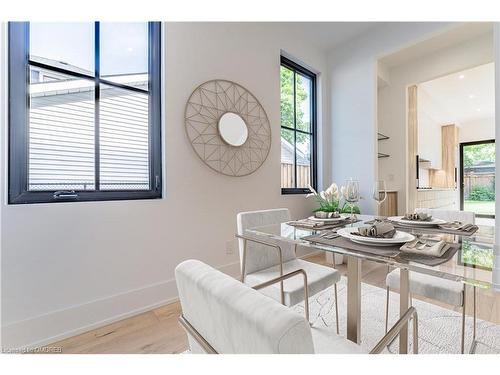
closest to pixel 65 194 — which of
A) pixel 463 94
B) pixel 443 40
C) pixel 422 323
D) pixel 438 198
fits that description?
pixel 422 323

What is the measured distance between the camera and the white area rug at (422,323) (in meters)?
1.45

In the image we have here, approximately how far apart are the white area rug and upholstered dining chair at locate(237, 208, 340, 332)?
0.97 ft

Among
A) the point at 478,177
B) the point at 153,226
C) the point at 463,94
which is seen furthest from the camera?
the point at 478,177

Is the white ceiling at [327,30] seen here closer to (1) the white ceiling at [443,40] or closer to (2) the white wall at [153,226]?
(2) the white wall at [153,226]

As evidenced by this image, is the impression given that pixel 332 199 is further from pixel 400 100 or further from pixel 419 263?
pixel 400 100

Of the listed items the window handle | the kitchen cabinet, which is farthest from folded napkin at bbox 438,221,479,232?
the kitchen cabinet

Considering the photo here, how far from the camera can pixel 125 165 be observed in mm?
1899

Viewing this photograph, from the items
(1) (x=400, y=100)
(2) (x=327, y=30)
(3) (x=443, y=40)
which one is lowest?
(1) (x=400, y=100)

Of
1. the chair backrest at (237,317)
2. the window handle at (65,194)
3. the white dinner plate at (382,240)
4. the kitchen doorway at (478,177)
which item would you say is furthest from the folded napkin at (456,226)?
the kitchen doorway at (478,177)

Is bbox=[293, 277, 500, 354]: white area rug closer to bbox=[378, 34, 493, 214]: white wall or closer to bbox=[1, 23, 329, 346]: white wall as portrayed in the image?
bbox=[1, 23, 329, 346]: white wall

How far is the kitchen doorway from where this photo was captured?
630 centimetres

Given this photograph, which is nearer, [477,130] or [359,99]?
[359,99]

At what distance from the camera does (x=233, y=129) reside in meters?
2.44

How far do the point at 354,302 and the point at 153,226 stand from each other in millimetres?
1517
